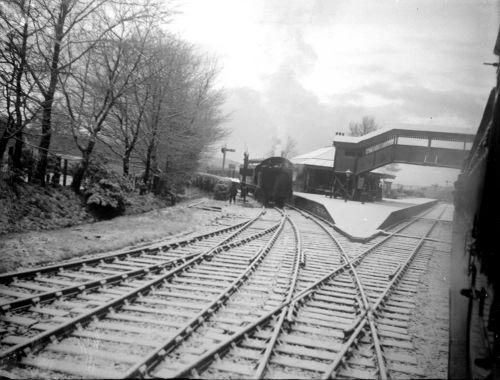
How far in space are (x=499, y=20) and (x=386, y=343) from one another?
393cm

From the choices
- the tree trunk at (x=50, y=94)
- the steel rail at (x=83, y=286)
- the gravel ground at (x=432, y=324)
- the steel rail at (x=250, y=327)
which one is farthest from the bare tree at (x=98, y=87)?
the gravel ground at (x=432, y=324)

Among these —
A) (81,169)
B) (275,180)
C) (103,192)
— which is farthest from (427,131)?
(81,169)

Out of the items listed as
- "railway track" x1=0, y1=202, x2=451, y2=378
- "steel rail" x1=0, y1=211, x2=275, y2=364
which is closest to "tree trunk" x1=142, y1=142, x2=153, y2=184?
"railway track" x1=0, y1=202, x2=451, y2=378

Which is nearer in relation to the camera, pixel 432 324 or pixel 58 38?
pixel 432 324

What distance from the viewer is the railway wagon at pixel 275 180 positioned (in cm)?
2134

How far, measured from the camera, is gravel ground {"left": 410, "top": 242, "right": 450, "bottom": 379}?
3564mm

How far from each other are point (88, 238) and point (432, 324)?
298 inches

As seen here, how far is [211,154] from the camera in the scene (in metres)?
23.9

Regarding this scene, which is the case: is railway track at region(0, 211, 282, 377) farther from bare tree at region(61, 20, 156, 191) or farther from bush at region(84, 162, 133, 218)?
bare tree at region(61, 20, 156, 191)

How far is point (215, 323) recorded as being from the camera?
4.13 meters

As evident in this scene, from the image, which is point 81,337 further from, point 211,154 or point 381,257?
point 211,154

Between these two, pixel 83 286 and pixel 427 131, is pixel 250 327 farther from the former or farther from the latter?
pixel 427 131

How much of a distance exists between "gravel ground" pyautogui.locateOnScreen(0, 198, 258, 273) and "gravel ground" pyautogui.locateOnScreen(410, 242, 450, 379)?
21.0 feet

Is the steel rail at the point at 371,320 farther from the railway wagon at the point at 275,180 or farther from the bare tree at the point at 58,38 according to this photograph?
the railway wagon at the point at 275,180
